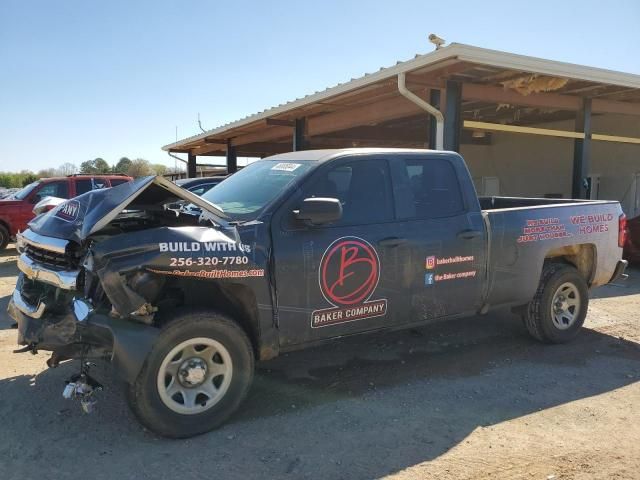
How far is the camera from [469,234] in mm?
4664

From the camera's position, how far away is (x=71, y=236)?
11.6 ft

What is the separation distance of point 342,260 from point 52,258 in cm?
210

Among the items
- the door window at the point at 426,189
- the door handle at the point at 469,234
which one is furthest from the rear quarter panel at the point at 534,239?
the door window at the point at 426,189

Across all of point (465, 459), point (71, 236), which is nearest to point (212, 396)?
point (71, 236)

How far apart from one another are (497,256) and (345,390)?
193cm

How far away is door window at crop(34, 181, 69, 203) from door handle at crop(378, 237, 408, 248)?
1077cm

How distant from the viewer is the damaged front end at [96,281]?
10.6ft

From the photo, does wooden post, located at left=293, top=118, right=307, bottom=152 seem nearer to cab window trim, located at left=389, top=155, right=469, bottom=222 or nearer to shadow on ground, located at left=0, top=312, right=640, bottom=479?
shadow on ground, located at left=0, top=312, right=640, bottom=479

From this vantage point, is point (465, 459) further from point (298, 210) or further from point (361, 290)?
point (298, 210)

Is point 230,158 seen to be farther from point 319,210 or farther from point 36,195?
point 319,210

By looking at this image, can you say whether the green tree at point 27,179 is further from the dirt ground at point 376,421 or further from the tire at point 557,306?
the tire at point 557,306

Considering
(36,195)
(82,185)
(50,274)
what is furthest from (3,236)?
(50,274)

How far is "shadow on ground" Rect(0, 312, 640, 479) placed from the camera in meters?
3.17

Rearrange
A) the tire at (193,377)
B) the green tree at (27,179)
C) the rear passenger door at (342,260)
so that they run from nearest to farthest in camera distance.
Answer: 1. the tire at (193,377)
2. the rear passenger door at (342,260)
3. the green tree at (27,179)
